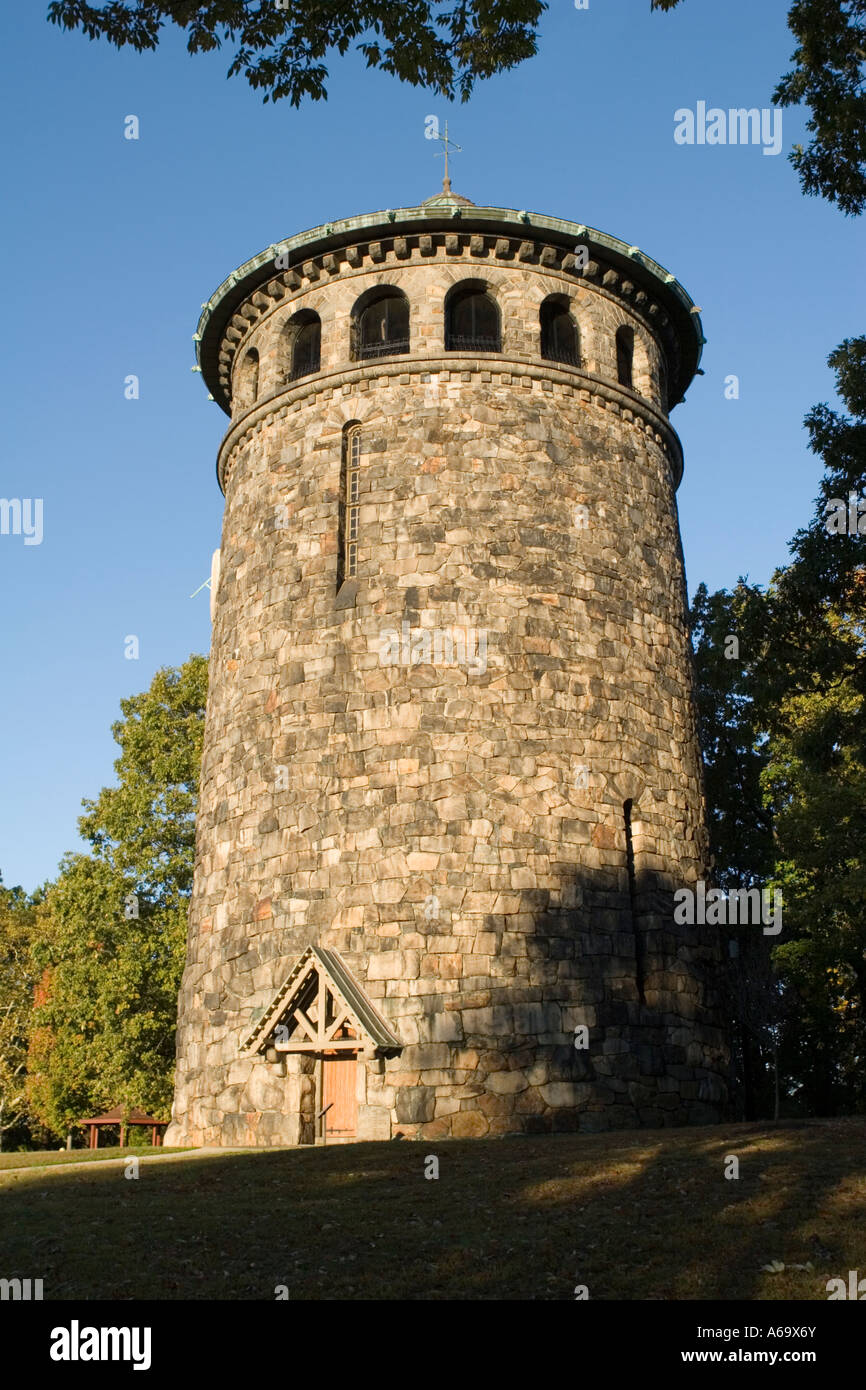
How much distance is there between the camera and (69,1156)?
55.0 ft

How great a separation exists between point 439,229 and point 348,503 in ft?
16.5

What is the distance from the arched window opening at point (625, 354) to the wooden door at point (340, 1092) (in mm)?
12889

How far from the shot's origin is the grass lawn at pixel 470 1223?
26.1ft

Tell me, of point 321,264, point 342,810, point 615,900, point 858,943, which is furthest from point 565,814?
point 321,264

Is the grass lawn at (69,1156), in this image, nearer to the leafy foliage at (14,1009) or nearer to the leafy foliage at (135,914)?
the leafy foliage at (135,914)

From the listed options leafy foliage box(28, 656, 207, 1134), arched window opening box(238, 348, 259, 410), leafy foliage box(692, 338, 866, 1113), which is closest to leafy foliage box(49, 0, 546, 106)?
leafy foliage box(692, 338, 866, 1113)

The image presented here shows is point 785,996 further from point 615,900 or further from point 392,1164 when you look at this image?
point 392,1164

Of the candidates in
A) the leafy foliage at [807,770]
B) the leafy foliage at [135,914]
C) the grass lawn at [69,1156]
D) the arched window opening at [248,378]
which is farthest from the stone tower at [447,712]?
the leafy foliage at [135,914]

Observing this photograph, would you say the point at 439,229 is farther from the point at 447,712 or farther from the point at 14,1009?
the point at 14,1009

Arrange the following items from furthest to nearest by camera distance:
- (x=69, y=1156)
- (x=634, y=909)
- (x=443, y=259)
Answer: (x=443, y=259)
(x=634, y=909)
(x=69, y=1156)

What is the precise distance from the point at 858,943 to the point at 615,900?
8294mm

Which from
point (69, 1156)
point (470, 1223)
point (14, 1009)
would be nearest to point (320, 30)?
point (470, 1223)

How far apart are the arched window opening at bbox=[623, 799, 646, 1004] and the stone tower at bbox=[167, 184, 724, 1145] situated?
0.17 feet

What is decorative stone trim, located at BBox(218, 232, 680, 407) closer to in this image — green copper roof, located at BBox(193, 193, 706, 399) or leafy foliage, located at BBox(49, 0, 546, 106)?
green copper roof, located at BBox(193, 193, 706, 399)
